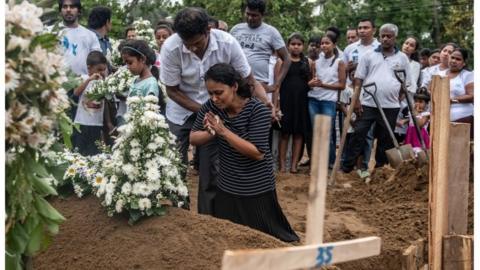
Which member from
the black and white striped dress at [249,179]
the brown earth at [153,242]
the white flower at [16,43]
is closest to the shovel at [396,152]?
the brown earth at [153,242]

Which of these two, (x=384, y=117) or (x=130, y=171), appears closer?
(x=130, y=171)

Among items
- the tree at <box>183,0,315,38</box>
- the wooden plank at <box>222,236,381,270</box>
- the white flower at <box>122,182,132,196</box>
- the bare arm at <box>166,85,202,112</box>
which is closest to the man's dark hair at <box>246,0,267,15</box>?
the bare arm at <box>166,85,202,112</box>

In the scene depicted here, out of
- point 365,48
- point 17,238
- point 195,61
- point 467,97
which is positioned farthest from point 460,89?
point 17,238

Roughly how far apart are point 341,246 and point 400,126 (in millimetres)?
7406

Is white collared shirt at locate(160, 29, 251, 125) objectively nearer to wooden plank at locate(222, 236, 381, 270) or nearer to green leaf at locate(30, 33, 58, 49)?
green leaf at locate(30, 33, 58, 49)

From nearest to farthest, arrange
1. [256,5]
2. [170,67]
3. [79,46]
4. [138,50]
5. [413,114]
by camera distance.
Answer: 1. [170,67]
2. [138,50]
3. [79,46]
4. [256,5]
5. [413,114]

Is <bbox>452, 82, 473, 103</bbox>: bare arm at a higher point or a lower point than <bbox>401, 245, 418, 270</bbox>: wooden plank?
higher

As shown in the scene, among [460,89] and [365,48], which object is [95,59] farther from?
[460,89]

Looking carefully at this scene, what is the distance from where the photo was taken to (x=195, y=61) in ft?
20.5

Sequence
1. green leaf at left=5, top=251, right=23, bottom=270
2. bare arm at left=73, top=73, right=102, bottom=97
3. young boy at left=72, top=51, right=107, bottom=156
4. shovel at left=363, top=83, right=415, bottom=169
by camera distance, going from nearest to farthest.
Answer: green leaf at left=5, top=251, right=23, bottom=270 → bare arm at left=73, top=73, right=102, bottom=97 → young boy at left=72, top=51, right=107, bottom=156 → shovel at left=363, top=83, right=415, bottom=169

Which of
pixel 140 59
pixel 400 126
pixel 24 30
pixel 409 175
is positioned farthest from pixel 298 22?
pixel 24 30

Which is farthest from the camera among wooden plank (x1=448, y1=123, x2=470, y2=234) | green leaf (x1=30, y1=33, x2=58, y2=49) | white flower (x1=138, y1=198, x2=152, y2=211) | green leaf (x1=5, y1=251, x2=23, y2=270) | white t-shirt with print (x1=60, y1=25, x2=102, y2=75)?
white t-shirt with print (x1=60, y1=25, x2=102, y2=75)

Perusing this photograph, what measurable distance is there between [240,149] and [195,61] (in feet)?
3.63

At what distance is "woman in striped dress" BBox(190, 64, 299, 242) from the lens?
5461 mm
